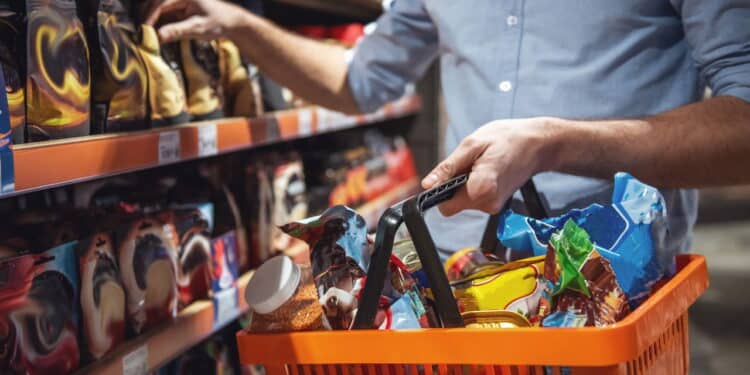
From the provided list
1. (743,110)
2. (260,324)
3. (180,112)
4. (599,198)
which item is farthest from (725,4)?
(180,112)

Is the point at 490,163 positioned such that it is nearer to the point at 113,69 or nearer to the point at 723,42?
the point at 723,42

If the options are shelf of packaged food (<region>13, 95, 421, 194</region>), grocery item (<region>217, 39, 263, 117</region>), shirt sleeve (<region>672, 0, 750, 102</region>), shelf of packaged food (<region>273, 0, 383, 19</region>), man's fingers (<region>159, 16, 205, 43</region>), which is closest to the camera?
shelf of packaged food (<region>13, 95, 421, 194</region>)

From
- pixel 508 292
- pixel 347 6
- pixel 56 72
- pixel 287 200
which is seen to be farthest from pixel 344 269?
pixel 347 6

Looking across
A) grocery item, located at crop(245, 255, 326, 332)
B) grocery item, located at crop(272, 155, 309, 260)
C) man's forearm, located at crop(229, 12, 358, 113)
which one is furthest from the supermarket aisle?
grocery item, located at crop(245, 255, 326, 332)

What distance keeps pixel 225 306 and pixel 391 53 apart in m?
0.75

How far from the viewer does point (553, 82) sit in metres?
1.45

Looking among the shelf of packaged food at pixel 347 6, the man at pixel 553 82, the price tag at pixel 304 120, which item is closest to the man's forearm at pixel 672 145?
the man at pixel 553 82

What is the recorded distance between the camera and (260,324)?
1011 mm

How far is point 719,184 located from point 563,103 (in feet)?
1.11

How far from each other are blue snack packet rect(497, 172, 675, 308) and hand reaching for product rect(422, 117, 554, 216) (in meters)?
0.08

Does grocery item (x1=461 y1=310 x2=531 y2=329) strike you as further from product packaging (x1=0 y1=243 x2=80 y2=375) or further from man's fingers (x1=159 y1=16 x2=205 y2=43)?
man's fingers (x1=159 y1=16 x2=205 y2=43)

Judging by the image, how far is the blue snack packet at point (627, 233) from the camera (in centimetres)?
102

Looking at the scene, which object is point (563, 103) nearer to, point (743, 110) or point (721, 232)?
point (743, 110)

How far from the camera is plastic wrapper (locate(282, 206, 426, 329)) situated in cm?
100
